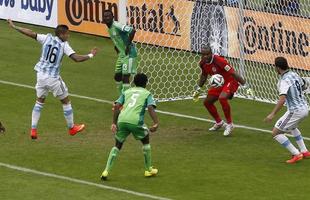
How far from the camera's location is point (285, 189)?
16.2m

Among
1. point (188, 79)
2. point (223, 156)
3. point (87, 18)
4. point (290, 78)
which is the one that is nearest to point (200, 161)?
point (223, 156)

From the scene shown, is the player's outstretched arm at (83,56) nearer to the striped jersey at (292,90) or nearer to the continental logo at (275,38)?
the striped jersey at (292,90)

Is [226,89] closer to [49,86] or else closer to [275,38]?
[49,86]

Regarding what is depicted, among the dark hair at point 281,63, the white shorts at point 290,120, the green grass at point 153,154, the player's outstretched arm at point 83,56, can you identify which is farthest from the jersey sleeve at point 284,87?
the player's outstretched arm at point 83,56

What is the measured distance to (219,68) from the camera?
66.8 feet

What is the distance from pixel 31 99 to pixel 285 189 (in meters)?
8.68

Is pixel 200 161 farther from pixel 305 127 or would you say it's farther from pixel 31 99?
pixel 31 99

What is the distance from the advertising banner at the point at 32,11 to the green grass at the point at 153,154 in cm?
710

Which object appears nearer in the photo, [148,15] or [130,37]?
[130,37]

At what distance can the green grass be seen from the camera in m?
16.0

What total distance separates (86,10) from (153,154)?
13.3m

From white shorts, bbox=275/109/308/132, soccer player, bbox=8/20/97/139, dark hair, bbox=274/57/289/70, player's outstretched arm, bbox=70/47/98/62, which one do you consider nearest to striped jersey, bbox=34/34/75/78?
soccer player, bbox=8/20/97/139

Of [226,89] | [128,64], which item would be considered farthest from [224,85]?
[128,64]

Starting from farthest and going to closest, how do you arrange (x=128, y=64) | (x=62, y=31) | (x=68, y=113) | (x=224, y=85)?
(x=128, y=64) → (x=224, y=85) → (x=68, y=113) → (x=62, y=31)
